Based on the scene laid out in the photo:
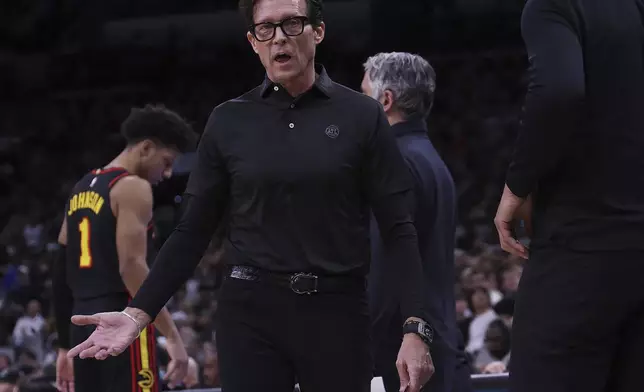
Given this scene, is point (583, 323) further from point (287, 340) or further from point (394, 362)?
point (394, 362)

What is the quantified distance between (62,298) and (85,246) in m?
0.39

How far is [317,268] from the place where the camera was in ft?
8.93

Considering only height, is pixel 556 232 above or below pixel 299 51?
below

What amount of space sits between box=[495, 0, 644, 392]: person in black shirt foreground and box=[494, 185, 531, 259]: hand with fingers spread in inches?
1.7

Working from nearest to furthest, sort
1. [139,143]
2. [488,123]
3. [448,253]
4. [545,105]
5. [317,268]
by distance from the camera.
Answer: [545,105] → [317,268] → [448,253] → [139,143] → [488,123]

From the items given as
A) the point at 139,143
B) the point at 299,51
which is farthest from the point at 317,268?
the point at 139,143

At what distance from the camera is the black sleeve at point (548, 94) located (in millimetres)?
2285

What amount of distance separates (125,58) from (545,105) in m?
16.4

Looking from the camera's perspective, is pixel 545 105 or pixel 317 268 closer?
pixel 545 105

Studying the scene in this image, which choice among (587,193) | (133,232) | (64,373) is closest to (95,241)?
(133,232)

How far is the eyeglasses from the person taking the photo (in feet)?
9.20

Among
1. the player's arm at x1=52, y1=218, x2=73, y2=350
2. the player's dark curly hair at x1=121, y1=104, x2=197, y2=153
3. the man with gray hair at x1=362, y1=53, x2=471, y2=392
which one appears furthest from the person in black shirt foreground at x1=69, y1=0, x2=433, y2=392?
the player's arm at x1=52, y1=218, x2=73, y2=350

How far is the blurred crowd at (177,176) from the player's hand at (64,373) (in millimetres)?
7374

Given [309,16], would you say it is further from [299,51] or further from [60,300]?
[60,300]
